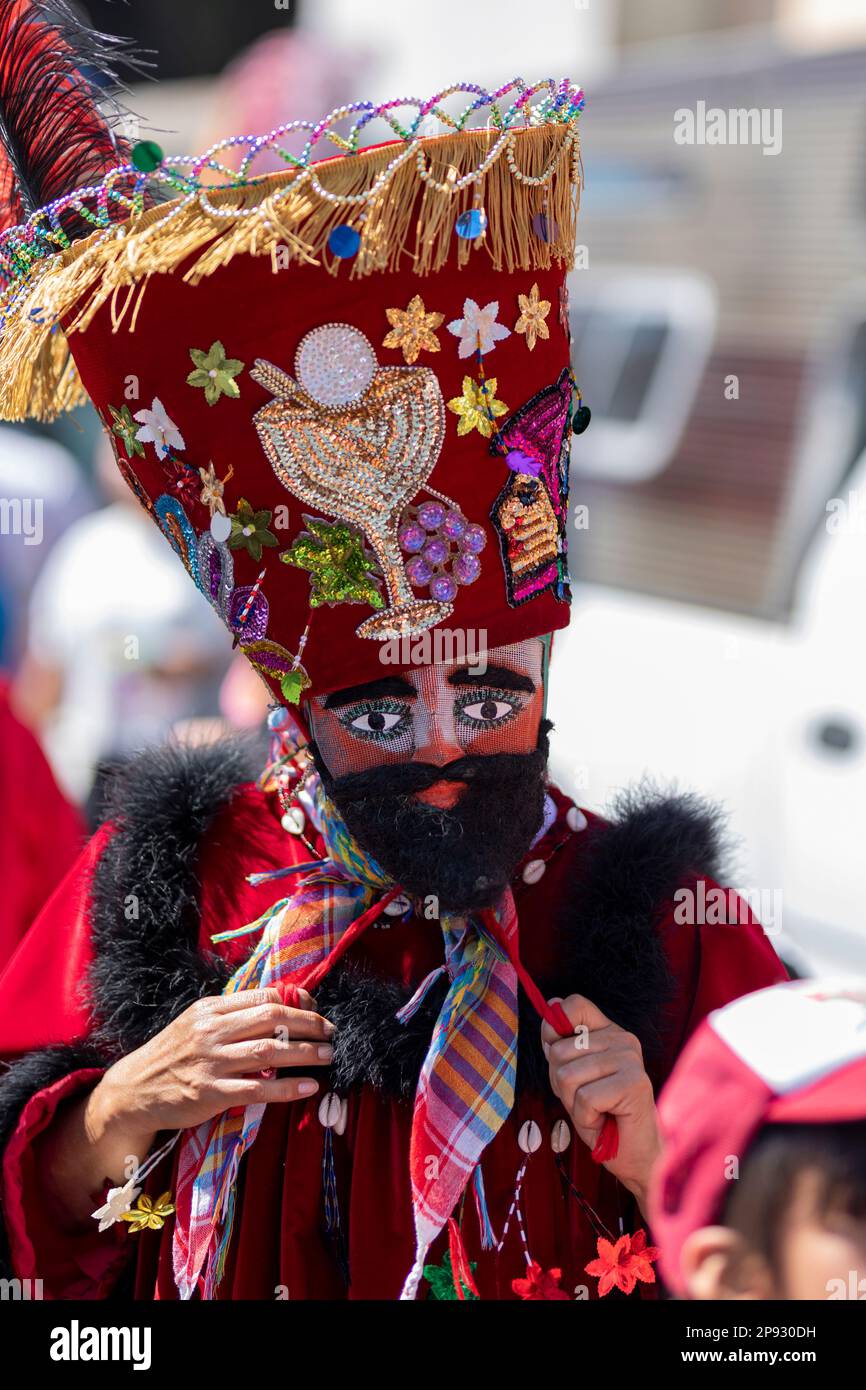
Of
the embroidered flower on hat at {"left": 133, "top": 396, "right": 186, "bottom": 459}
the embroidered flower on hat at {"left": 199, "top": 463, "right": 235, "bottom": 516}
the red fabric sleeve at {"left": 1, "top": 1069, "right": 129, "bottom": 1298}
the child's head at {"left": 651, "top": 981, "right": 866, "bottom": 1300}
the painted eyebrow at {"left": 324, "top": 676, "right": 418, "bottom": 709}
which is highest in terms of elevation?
the embroidered flower on hat at {"left": 133, "top": 396, "right": 186, "bottom": 459}

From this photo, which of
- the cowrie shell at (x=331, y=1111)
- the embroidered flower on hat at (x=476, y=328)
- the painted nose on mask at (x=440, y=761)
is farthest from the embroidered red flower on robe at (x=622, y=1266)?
the embroidered flower on hat at (x=476, y=328)

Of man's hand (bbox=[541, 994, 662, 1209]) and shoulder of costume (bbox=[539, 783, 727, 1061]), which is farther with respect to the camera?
shoulder of costume (bbox=[539, 783, 727, 1061])

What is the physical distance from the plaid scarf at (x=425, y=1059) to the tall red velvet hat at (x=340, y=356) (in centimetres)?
33

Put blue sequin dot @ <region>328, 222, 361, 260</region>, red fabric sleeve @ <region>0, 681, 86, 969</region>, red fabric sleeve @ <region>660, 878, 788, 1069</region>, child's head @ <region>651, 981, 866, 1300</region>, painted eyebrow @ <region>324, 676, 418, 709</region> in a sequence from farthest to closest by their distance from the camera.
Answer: red fabric sleeve @ <region>0, 681, 86, 969</region>, red fabric sleeve @ <region>660, 878, 788, 1069</region>, painted eyebrow @ <region>324, 676, 418, 709</region>, blue sequin dot @ <region>328, 222, 361, 260</region>, child's head @ <region>651, 981, 866, 1300</region>

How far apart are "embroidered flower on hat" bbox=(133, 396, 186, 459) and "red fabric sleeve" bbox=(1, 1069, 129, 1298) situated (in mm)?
940

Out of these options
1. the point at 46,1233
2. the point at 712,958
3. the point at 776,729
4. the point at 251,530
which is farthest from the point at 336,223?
the point at 776,729

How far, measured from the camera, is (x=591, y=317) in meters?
6.83

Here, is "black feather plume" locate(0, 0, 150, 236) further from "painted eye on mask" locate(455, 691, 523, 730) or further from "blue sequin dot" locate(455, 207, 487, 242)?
"painted eye on mask" locate(455, 691, 523, 730)

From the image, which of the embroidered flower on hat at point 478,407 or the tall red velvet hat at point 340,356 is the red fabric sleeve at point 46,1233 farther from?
the embroidered flower on hat at point 478,407

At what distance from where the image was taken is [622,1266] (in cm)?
187

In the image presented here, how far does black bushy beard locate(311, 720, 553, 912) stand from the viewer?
1817 millimetres

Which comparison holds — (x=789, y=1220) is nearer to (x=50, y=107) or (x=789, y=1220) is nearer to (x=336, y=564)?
(x=336, y=564)

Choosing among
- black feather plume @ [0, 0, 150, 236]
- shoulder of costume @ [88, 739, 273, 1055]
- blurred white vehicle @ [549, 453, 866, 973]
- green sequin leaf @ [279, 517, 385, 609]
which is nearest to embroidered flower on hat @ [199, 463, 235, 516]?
green sequin leaf @ [279, 517, 385, 609]

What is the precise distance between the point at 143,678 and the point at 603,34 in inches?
264
